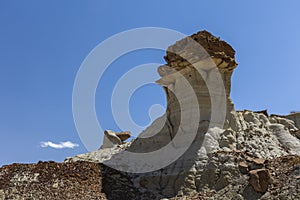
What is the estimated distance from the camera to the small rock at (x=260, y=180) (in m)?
13.5

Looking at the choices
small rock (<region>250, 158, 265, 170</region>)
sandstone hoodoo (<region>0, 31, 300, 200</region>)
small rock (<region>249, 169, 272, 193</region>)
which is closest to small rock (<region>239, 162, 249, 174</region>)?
sandstone hoodoo (<region>0, 31, 300, 200</region>)

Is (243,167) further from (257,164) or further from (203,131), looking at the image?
(203,131)

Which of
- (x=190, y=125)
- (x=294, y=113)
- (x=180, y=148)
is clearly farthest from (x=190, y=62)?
(x=294, y=113)

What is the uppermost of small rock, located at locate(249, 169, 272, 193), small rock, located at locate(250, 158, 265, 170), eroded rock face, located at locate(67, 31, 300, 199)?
eroded rock face, located at locate(67, 31, 300, 199)

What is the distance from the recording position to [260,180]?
1370cm

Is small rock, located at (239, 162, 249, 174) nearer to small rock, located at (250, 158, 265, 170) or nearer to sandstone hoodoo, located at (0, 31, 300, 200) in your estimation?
sandstone hoodoo, located at (0, 31, 300, 200)

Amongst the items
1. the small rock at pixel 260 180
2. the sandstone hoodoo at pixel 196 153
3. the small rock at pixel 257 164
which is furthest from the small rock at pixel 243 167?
the small rock at pixel 260 180

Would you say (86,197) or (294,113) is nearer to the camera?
(86,197)

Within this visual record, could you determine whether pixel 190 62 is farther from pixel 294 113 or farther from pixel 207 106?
pixel 294 113

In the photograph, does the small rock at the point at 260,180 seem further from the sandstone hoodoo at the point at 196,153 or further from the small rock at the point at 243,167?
the small rock at the point at 243,167

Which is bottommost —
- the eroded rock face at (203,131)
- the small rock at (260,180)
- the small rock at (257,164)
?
the small rock at (260,180)

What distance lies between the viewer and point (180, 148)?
63.0 feet

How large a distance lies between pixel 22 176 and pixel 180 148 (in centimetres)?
812

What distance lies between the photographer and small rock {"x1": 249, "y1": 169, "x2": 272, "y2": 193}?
44.2 ft
